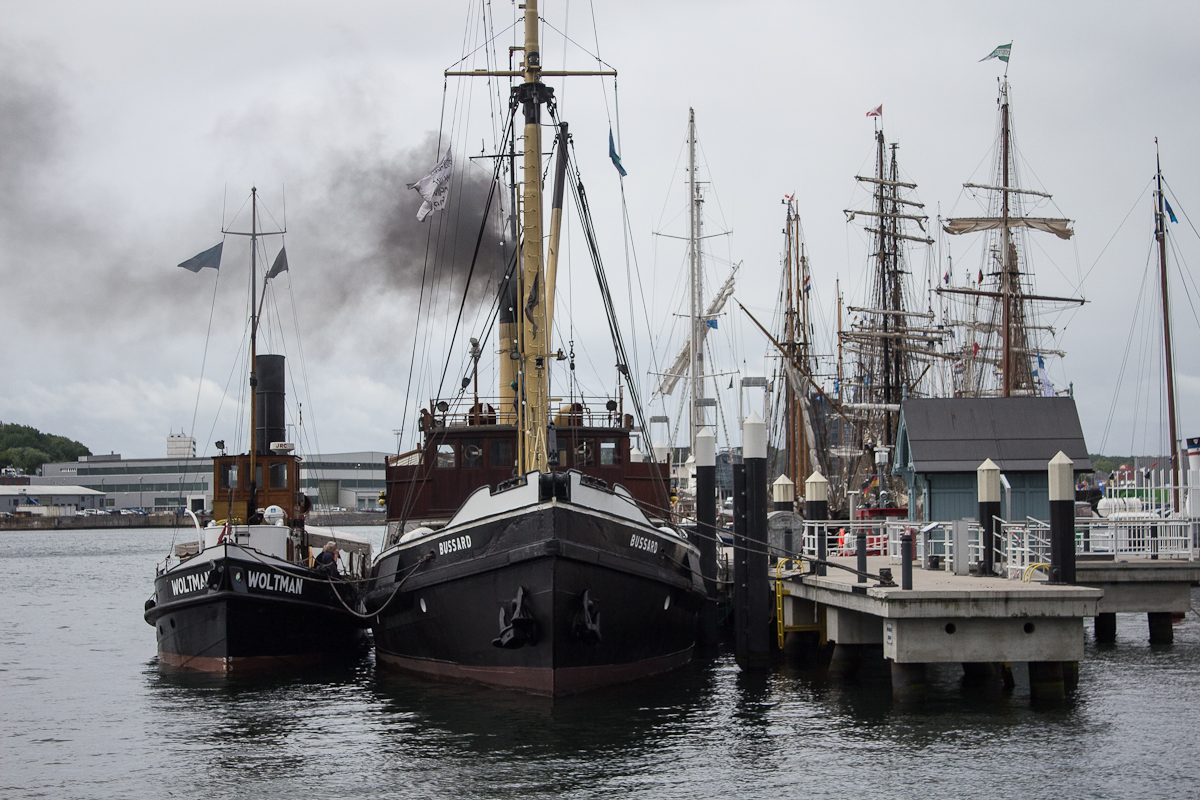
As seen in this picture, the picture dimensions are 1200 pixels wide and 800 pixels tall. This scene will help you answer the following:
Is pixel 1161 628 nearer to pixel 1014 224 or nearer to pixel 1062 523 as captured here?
pixel 1062 523

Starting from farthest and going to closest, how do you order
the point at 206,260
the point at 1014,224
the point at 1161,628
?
1. the point at 1014,224
2. the point at 206,260
3. the point at 1161,628

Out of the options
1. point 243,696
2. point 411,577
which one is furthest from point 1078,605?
point 243,696

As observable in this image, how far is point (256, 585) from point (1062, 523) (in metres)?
14.7

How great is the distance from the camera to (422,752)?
15773 millimetres

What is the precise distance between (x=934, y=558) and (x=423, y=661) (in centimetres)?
1024

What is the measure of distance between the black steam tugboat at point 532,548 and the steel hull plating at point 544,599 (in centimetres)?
3

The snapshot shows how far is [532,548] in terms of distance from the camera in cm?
1750

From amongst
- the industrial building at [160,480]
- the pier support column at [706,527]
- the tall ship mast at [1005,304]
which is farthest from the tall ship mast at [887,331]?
the industrial building at [160,480]

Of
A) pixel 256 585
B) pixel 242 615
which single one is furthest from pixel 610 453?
pixel 242 615

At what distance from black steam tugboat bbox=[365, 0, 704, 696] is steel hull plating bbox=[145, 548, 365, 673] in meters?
1.59

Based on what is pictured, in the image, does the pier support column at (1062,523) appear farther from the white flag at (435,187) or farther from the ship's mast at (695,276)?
the ship's mast at (695,276)

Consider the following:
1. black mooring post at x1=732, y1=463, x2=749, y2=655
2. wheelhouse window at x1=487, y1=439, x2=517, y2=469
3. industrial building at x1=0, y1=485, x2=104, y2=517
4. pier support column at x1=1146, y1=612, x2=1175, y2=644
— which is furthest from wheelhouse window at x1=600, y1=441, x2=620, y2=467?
industrial building at x1=0, y1=485, x2=104, y2=517

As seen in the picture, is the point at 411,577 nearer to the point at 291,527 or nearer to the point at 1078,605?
the point at 291,527

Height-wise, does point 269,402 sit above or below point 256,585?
above
